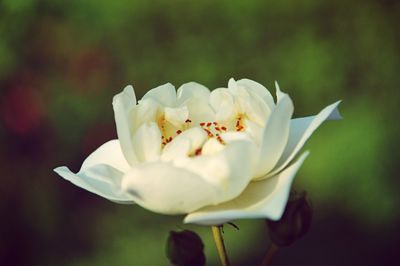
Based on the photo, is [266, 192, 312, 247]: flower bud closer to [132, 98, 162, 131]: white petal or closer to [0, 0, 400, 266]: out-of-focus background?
[132, 98, 162, 131]: white petal

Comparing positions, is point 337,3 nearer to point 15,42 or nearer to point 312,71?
point 312,71

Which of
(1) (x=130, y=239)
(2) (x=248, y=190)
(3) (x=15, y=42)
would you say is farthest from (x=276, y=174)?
(3) (x=15, y=42)

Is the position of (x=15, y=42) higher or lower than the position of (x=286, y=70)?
higher

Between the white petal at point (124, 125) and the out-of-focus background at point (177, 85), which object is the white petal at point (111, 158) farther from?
the out-of-focus background at point (177, 85)

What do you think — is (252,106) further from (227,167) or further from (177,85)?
(177,85)

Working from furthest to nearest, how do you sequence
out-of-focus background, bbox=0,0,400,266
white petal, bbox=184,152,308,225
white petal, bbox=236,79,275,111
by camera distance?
out-of-focus background, bbox=0,0,400,266 → white petal, bbox=236,79,275,111 → white petal, bbox=184,152,308,225

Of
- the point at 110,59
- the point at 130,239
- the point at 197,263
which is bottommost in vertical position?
the point at 130,239

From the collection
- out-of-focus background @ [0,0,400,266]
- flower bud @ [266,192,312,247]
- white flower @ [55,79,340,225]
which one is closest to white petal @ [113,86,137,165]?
white flower @ [55,79,340,225]

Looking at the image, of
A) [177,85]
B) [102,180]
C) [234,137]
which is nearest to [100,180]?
[102,180]
